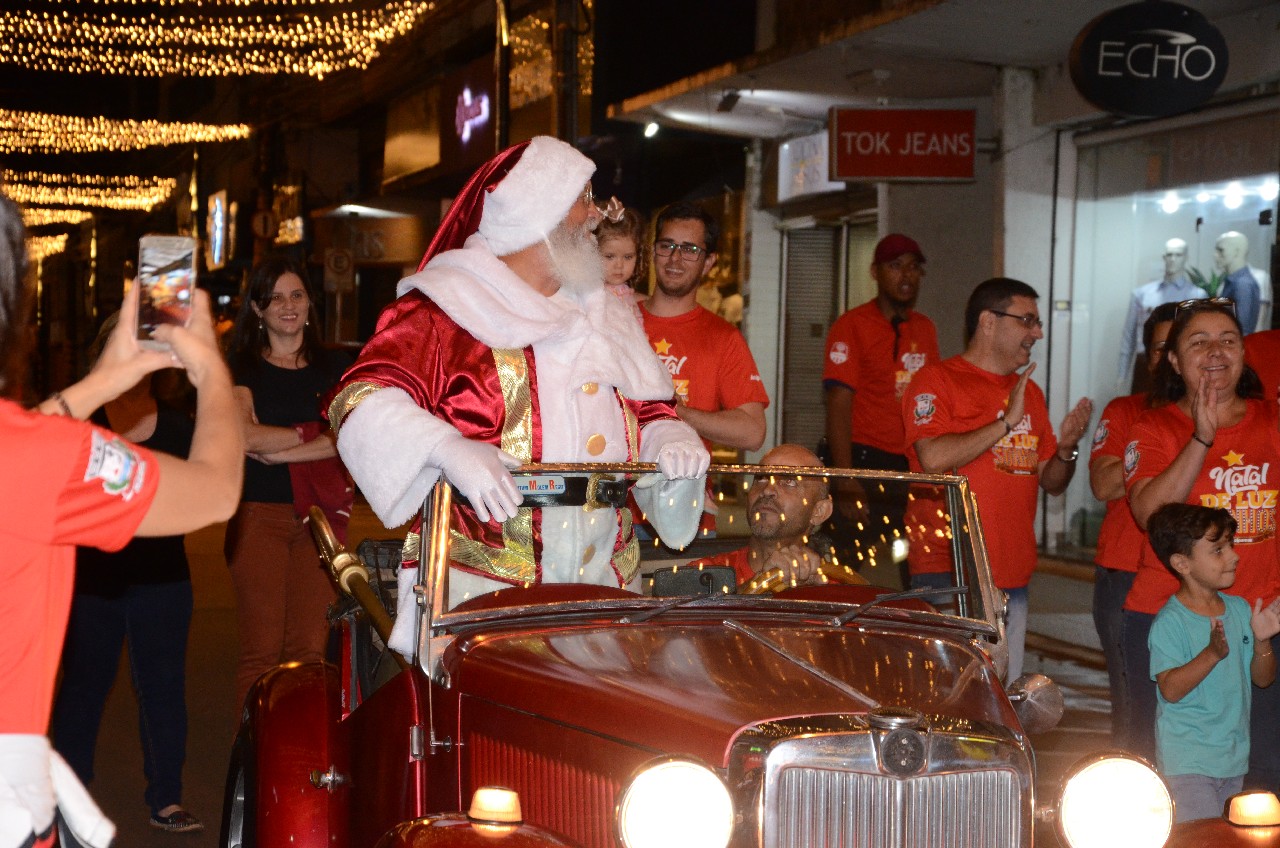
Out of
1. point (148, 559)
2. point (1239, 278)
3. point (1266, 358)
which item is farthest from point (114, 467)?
point (1239, 278)

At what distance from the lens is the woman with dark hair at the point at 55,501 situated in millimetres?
2074

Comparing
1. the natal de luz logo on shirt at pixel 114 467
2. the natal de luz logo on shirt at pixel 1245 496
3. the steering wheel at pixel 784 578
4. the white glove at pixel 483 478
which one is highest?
the natal de luz logo on shirt at pixel 114 467

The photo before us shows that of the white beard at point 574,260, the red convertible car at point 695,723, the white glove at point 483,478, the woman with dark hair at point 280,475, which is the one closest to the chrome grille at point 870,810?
the red convertible car at point 695,723

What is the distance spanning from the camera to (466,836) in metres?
2.60

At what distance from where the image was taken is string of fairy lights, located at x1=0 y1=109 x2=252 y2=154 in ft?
71.2

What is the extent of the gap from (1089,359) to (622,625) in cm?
928

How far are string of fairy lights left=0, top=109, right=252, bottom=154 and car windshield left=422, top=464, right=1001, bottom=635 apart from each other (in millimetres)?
19351

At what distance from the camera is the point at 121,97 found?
3819 centimetres

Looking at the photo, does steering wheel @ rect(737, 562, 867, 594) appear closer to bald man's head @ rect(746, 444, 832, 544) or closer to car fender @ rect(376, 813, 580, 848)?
bald man's head @ rect(746, 444, 832, 544)

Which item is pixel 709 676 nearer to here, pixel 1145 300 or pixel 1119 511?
pixel 1119 511

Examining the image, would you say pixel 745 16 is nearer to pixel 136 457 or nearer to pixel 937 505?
pixel 937 505

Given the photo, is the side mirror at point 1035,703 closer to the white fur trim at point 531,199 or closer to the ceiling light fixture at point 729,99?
the white fur trim at point 531,199

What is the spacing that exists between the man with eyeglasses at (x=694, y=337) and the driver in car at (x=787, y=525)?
7.92 ft

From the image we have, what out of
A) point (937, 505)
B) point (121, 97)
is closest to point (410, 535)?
point (937, 505)
